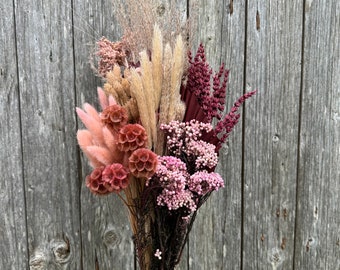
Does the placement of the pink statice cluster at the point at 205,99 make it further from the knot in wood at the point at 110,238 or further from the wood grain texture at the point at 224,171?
the knot in wood at the point at 110,238

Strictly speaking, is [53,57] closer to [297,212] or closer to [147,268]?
[147,268]

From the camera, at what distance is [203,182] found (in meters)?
1.23

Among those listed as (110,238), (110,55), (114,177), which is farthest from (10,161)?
(114,177)

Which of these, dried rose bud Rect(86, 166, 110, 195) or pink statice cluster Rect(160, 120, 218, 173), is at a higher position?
pink statice cluster Rect(160, 120, 218, 173)

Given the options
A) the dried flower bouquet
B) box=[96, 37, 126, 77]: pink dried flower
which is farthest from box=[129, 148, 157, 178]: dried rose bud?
box=[96, 37, 126, 77]: pink dried flower

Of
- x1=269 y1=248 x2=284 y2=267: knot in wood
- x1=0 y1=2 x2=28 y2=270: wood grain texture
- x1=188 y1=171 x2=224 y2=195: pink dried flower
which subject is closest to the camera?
x1=188 y1=171 x2=224 y2=195: pink dried flower

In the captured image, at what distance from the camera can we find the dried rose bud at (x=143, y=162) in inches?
43.7

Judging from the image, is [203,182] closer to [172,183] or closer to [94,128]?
[172,183]

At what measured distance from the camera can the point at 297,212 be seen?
1.83 metres

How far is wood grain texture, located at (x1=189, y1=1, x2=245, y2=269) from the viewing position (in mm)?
1697

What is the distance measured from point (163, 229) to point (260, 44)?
34.5 inches

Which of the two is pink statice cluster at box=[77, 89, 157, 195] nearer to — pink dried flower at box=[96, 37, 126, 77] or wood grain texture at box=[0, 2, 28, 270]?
pink dried flower at box=[96, 37, 126, 77]

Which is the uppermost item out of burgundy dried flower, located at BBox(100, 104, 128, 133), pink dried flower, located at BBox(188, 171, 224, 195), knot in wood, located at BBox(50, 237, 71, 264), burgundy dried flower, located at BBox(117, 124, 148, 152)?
burgundy dried flower, located at BBox(100, 104, 128, 133)

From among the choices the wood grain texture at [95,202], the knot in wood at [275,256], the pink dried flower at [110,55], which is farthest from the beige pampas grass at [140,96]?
the knot in wood at [275,256]
